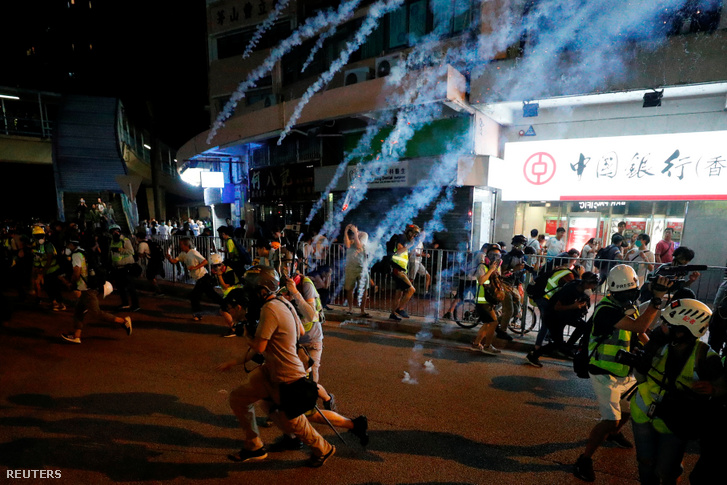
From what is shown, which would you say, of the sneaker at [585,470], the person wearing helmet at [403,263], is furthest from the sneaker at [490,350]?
the sneaker at [585,470]

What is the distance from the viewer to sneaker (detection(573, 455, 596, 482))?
3.20 metres

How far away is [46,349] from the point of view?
6.21 m

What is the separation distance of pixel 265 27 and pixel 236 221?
961cm

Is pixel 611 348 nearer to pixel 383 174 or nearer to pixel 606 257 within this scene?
pixel 606 257

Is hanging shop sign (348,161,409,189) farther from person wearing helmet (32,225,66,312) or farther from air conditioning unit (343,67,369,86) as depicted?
person wearing helmet (32,225,66,312)

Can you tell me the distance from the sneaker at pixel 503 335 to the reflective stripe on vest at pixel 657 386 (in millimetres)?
3818

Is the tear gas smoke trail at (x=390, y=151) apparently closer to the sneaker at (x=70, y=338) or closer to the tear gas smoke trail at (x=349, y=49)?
the tear gas smoke trail at (x=349, y=49)

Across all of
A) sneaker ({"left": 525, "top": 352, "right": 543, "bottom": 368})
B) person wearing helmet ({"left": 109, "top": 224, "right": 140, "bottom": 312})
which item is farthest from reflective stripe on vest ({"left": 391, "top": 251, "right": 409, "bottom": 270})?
person wearing helmet ({"left": 109, "top": 224, "right": 140, "bottom": 312})

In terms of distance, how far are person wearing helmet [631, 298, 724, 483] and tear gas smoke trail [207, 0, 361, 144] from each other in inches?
534

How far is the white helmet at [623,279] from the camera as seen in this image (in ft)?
10.6

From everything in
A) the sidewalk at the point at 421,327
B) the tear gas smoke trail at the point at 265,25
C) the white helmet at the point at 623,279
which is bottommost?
the sidewalk at the point at 421,327

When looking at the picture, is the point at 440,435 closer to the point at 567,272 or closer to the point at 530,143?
the point at 567,272

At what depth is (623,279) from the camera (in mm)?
3275

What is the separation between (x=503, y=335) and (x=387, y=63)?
8.62 metres
